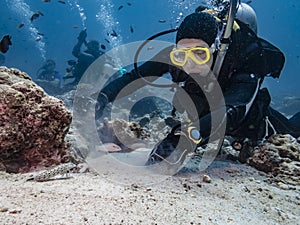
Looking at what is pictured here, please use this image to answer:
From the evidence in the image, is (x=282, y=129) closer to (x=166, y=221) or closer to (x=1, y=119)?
(x=166, y=221)

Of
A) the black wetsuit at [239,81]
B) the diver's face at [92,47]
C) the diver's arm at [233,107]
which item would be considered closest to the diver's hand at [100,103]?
the black wetsuit at [239,81]

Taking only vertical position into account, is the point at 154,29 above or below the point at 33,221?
above

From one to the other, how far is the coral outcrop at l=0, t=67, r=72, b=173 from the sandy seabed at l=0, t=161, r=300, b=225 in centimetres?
24

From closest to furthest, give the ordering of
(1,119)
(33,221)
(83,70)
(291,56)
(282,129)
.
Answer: (33,221)
(1,119)
(282,129)
(83,70)
(291,56)

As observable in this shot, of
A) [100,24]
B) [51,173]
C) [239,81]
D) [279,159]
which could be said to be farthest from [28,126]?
[100,24]

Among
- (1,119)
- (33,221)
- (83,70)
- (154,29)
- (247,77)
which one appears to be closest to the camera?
(33,221)

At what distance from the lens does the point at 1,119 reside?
1944 mm

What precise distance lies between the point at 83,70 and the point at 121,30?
72.8m

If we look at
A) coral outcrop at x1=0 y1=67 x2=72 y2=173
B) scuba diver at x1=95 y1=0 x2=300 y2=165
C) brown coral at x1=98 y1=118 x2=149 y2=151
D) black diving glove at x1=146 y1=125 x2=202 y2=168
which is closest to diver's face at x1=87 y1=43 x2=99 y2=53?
brown coral at x1=98 y1=118 x2=149 y2=151

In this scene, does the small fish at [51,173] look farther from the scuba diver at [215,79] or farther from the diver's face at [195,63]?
the diver's face at [195,63]

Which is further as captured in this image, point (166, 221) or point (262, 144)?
point (262, 144)

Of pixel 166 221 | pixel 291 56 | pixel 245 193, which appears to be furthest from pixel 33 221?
pixel 291 56

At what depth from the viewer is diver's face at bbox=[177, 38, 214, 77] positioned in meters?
2.92

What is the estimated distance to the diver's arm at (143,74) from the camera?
12.0ft
